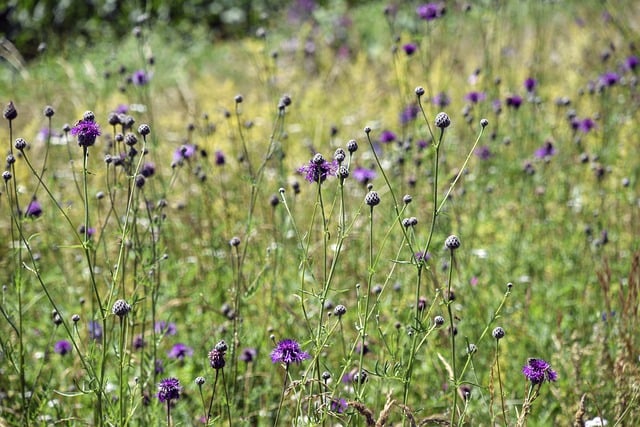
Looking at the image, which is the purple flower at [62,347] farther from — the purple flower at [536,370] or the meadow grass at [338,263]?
the purple flower at [536,370]

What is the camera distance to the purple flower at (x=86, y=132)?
5.34ft

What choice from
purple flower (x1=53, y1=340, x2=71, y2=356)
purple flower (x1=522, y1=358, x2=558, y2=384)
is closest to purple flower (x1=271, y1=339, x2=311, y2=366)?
purple flower (x1=522, y1=358, x2=558, y2=384)

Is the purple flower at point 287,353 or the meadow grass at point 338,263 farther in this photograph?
the meadow grass at point 338,263

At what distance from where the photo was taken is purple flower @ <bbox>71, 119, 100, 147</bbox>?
163cm

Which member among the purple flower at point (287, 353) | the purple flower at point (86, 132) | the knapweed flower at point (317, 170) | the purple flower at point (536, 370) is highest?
the purple flower at point (86, 132)

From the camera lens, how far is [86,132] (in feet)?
5.38

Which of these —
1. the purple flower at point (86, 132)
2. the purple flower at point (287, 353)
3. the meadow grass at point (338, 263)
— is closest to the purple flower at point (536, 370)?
the meadow grass at point (338, 263)

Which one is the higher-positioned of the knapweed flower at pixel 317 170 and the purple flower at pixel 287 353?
the knapweed flower at pixel 317 170

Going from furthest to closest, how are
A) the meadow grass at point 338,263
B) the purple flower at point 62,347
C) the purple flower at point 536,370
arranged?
the purple flower at point 62,347
the meadow grass at point 338,263
the purple flower at point 536,370

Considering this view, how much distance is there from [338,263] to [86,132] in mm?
1505

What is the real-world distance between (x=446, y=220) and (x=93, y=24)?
7.14 meters

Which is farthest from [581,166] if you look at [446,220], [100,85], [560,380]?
[100,85]

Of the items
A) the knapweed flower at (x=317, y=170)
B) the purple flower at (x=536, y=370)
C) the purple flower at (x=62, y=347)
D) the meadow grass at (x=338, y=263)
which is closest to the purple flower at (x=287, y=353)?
the meadow grass at (x=338, y=263)

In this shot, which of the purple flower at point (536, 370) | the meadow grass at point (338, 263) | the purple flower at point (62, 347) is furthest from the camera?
the purple flower at point (62, 347)
